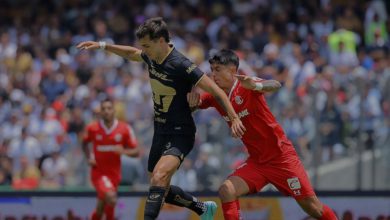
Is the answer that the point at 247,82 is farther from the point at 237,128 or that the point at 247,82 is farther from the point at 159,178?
the point at 159,178

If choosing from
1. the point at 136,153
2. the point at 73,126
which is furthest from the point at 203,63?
the point at 136,153

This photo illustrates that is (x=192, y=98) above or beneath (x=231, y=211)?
above

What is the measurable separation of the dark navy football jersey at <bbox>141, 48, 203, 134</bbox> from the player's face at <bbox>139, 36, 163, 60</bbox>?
0.13 metres

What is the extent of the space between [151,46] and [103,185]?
3563 millimetres

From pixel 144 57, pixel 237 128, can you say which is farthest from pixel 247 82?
pixel 144 57

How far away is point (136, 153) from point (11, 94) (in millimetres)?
7415

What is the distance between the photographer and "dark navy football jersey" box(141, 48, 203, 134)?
11.6 m

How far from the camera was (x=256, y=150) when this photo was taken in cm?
1217

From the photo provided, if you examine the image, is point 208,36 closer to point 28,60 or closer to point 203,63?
point 203,63

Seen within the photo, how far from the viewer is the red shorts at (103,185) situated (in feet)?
47.8

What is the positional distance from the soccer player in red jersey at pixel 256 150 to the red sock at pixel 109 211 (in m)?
2.99

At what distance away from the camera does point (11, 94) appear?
2162cm

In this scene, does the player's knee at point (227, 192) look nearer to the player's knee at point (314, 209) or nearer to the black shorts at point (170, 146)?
the black shorts at point (170, 146)

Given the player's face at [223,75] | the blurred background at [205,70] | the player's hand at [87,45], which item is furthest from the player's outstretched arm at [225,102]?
the blurred background at [205,70]
